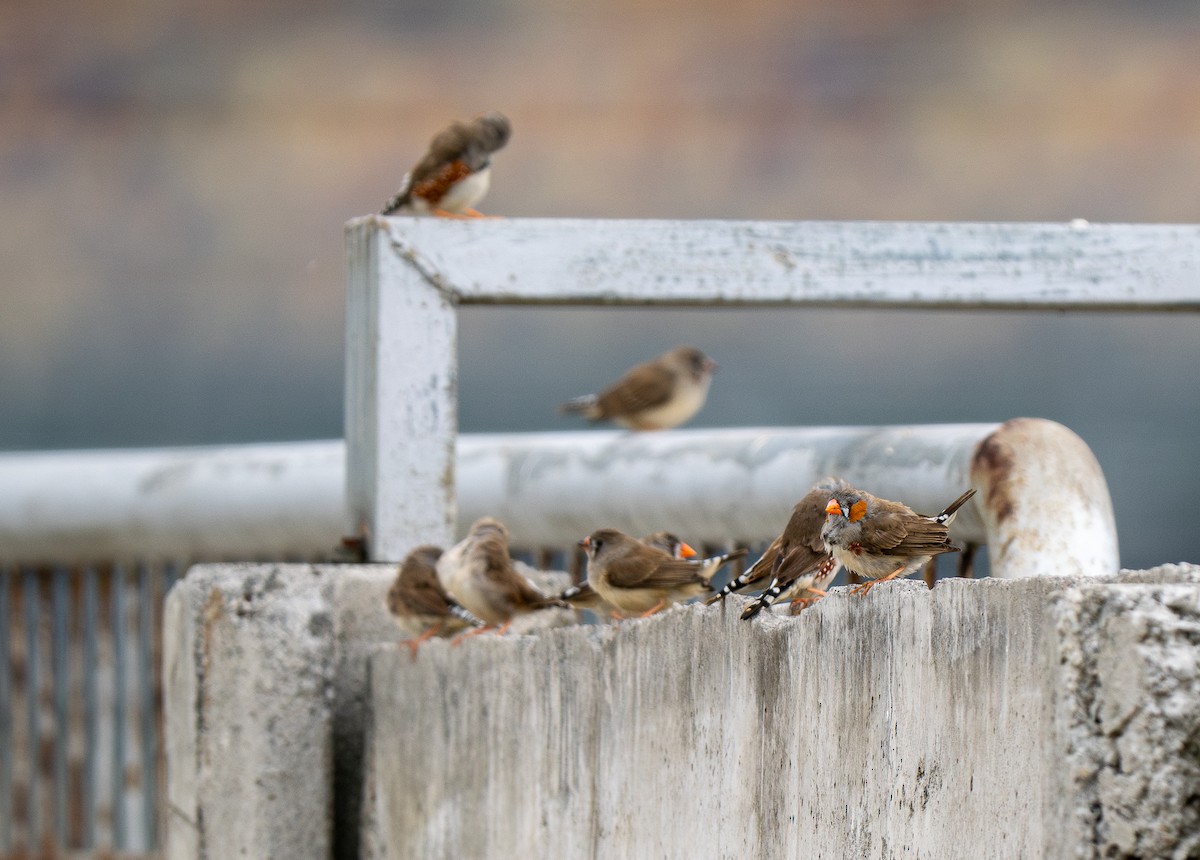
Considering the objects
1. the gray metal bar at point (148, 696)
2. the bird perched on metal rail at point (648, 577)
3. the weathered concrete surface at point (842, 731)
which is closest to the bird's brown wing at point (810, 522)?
the weathered concrete surface at point (842, 731)

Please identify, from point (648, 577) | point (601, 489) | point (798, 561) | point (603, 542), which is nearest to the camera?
point (798, 561)

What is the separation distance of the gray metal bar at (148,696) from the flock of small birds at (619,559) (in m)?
2.28

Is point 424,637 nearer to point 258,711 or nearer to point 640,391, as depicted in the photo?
point 258,711

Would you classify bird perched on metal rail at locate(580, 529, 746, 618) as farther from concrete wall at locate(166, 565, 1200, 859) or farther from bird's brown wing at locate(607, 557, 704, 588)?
concrete wall at locate(166, 565, 1200, 859)

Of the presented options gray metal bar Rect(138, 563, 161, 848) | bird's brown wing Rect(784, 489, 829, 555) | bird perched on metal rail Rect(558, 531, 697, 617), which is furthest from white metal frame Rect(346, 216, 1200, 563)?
gray metal bar Rect(138, 563, 161, 848)

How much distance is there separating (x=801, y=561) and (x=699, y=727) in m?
0.32

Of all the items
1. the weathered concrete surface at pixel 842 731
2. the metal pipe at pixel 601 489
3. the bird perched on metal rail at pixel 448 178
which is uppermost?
the bird perched on metal rail at pixel 448 178

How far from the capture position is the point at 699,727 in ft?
9.21

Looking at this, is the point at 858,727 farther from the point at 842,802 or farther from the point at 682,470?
the point at 682,470

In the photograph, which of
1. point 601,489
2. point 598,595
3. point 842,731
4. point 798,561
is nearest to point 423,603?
point 598,595

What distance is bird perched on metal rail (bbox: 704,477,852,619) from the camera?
113 inches

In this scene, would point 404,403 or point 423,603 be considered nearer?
point 423,603

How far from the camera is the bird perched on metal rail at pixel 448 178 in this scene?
546 centimetres

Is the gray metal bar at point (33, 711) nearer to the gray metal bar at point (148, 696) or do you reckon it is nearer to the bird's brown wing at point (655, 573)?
the gray metal bar at point (148, 696)
